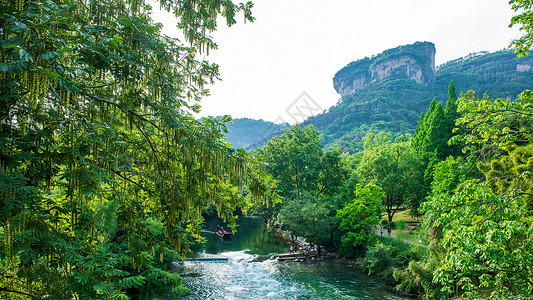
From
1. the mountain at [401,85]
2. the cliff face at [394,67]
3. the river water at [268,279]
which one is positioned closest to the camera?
the river water at [268,279]

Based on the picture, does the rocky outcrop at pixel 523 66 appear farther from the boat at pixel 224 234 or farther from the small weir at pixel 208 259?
the small weir at pixel 208 259

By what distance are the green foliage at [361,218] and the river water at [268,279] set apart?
6.75 ft

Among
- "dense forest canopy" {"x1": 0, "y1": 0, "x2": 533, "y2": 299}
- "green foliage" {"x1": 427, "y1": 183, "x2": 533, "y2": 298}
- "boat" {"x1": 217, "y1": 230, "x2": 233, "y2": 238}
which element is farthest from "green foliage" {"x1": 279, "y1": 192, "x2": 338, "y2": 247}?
"green foliage" {"x1": 427, "y1": 183, "x2": 533, "y2": 298}

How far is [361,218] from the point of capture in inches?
914

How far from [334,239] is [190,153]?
2358cm

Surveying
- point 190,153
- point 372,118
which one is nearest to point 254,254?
point 190,153

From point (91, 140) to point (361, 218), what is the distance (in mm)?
22569

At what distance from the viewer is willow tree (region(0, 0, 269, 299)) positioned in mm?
2727

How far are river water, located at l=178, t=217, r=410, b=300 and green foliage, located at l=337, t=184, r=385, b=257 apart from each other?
81.0 inches

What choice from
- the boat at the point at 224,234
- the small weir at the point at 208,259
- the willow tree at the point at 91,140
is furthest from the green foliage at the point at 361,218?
the willow tree at the point at 91,140

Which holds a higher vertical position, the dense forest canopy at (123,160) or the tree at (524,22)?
the tree at (524,22)

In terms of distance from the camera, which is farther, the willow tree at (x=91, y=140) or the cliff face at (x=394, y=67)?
the cliff face at (x=394, y=67)

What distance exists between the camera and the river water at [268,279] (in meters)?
16.3

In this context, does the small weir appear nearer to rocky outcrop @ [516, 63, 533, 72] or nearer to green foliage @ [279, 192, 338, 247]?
green foliage @ [279, 192, 338, 247]
